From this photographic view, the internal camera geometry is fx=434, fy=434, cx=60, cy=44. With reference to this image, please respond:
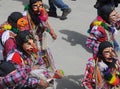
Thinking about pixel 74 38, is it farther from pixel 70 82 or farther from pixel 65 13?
pixel 70 82

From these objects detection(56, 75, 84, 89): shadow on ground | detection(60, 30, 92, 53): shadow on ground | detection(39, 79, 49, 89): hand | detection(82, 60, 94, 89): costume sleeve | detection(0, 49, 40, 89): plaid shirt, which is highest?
detection(0, 49, 40, 89): plaid shirt

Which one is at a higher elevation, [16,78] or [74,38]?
[16,78]

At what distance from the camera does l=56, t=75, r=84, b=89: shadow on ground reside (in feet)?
22.7

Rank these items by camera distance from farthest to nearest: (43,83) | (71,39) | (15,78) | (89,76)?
(71,39)
(89,76)
(43,83)
(15,78)

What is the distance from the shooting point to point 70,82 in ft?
23.2

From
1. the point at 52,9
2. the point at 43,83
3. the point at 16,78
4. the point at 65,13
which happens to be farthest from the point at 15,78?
the point at 52,9

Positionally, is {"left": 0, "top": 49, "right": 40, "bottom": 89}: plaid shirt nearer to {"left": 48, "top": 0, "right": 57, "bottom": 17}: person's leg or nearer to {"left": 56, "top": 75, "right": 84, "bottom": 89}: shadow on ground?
{"left": 56, "top": 75, "right": 84, "bottom": 89}: shadow on ground

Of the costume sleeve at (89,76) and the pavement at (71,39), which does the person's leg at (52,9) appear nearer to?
the pavement at (71,39)

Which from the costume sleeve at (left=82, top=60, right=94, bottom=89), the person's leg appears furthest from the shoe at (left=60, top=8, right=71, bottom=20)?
the costume sleeve at (left=82, top=60, right=94, bottom=89)

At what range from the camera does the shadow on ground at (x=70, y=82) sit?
6.91m

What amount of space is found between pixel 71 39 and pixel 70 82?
1933 mm

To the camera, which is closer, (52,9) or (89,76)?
(89,76)

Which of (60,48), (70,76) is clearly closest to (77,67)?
(70,76)

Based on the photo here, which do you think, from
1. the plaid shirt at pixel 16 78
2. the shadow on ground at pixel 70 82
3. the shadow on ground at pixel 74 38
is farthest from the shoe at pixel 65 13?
the plaid shirt at pixel 16 78
